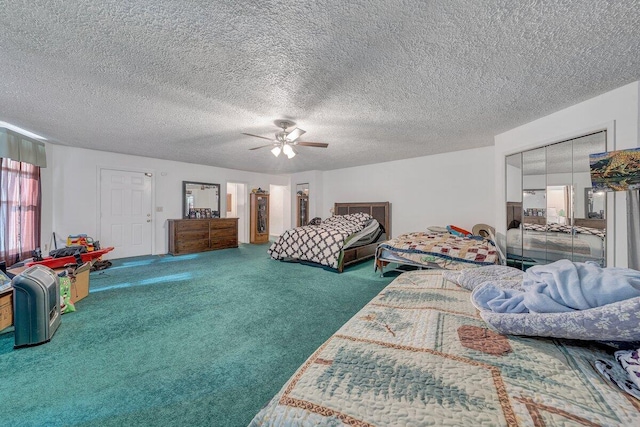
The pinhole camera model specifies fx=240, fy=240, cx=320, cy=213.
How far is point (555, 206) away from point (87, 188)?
7711mm

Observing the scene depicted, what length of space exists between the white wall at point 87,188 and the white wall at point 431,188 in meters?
4.54

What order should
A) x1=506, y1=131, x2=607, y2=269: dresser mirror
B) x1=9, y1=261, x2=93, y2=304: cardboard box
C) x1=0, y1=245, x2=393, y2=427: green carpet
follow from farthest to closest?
x1=9, y1=261, x2=93, y2=304: cardboard box, x1=506, y1=131, x2=607, y2=269: dresser mirror, x1=0, y1=245, x2=393, y2=427: green carpet

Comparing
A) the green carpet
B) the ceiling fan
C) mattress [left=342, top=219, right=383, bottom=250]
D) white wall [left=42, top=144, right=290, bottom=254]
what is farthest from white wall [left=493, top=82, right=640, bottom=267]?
white wall [left=42, top=144, right=290, bottom=254]

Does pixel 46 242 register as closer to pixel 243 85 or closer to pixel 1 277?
pixel 1 277

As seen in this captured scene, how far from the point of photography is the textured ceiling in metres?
1.41

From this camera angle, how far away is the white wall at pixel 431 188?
461 centimetres

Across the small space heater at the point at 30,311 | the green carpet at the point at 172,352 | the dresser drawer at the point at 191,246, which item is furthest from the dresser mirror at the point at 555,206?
the dresser drawer at the point at 191,246

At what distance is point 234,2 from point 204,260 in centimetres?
479

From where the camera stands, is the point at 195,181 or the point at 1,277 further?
the point at 195,181

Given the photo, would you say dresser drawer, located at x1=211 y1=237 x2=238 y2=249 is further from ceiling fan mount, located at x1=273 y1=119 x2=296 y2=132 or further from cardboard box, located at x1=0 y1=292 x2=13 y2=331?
ceiling fan mount, located at x1=273 y1=119 x2=296 y2=132

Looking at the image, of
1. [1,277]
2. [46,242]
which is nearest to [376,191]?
[1,277]

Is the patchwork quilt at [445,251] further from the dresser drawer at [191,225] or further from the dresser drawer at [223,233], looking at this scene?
the dresser drawer at [191,225]

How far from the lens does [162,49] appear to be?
5.66 feet

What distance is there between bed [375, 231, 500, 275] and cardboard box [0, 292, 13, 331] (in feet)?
13.8
